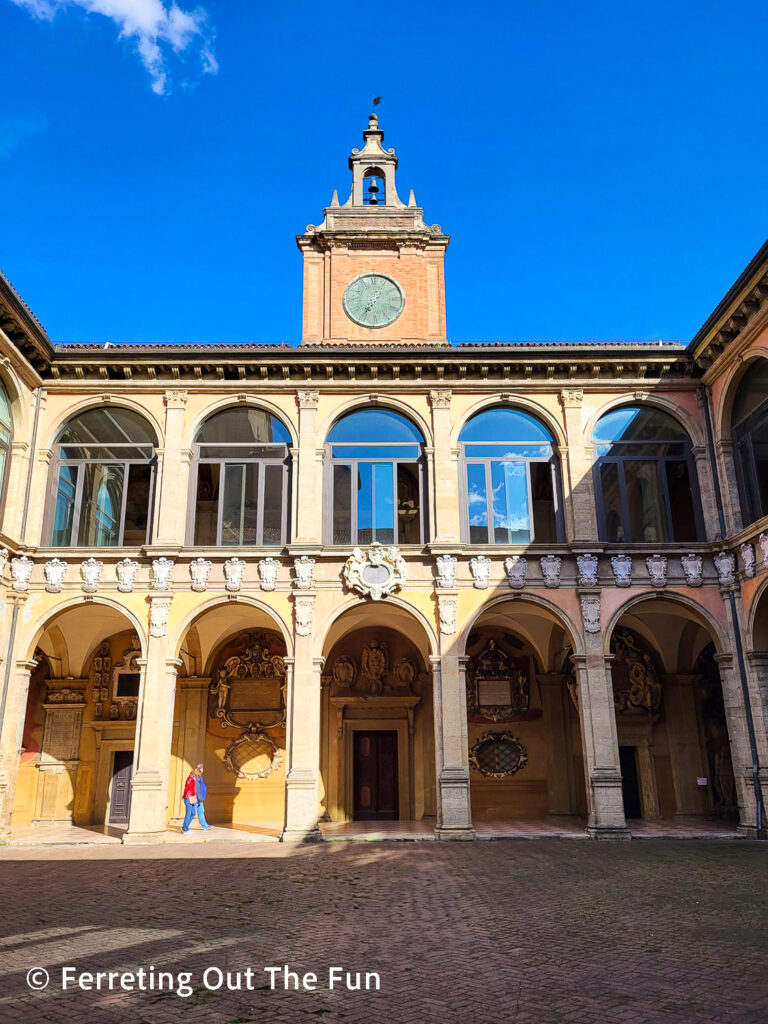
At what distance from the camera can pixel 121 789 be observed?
Result: 20.1m

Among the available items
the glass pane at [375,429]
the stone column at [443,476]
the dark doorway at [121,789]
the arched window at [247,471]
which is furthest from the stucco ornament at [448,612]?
the dark doorway at [121,789]

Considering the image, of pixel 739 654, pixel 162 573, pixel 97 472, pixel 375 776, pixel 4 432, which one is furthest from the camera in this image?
pixel 375 776

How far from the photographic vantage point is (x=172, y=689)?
55.1 feet

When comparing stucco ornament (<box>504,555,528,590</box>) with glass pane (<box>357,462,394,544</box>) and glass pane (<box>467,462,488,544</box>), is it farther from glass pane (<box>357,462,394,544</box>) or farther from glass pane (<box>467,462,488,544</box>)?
A: glass pane (<box>357,462,394,544</box>)

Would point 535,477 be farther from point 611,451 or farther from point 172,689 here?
point 172,689

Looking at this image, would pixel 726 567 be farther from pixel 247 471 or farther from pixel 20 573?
pixel 20 573

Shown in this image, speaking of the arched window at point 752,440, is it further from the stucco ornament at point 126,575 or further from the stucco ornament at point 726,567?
the stucco ornament at point 126,575

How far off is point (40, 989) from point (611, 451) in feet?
51.4

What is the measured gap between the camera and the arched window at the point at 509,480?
17984 mm

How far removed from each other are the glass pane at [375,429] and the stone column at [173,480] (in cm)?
346

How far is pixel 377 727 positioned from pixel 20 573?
9299mm

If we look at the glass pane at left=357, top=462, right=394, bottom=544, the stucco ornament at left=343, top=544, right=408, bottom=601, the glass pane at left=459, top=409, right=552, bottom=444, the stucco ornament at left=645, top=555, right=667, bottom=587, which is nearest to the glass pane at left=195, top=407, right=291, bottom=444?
the glass pane at left=357, top=462, right=394, bottom=544

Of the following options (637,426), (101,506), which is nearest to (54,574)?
(101,506)

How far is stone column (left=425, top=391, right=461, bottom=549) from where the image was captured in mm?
17609
